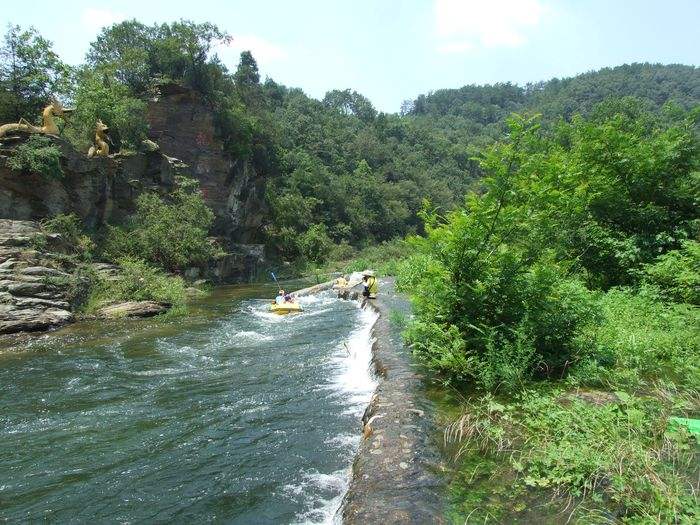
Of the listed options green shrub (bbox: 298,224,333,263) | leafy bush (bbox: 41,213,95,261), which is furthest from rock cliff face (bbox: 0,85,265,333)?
green shrub (bbox: 298,224,333,263)

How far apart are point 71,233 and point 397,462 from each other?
2046 cm

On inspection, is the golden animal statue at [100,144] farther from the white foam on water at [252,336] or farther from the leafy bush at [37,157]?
the white foam on water at [252,336]

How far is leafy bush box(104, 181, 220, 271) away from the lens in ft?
80.1

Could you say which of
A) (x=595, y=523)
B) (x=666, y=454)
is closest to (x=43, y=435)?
(x=595, y=523)

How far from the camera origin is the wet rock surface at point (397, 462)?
14.2 ft

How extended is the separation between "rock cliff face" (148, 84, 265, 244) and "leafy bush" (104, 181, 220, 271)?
6.44m

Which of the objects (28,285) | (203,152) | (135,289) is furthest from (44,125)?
(203,152)

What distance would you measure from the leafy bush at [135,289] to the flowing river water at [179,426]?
153 inches

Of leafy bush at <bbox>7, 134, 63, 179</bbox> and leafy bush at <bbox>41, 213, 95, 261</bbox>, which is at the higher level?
leafy bush at <bbox>7, 134, 63, 179</bbox>

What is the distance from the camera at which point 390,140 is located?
95.8 meters

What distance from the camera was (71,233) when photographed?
20.6 m

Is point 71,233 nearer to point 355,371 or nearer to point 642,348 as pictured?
point 355,371

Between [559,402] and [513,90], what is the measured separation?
670ft

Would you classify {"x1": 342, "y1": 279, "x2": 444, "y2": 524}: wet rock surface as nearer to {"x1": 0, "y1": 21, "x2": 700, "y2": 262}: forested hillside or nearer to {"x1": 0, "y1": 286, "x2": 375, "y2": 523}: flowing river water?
{"x1": 0, "y1": 286, "x2": 375, "y2": 523}: flowing river water
